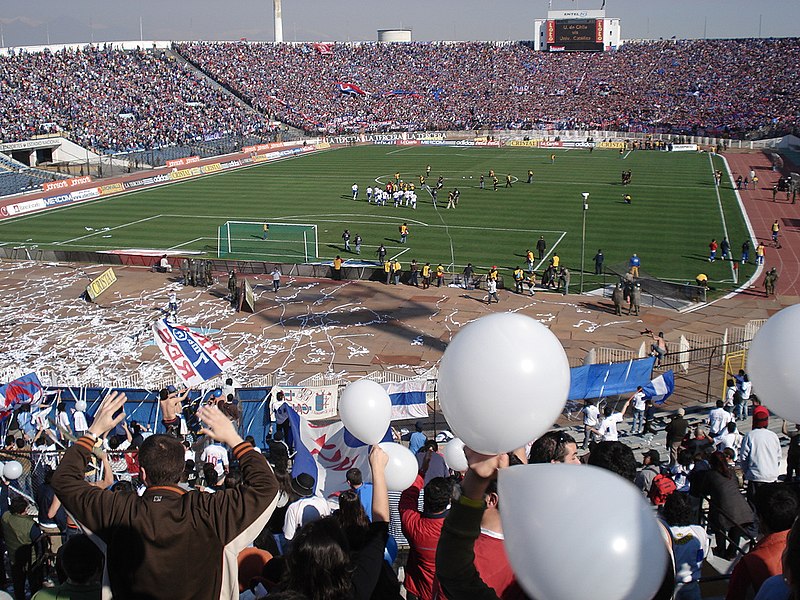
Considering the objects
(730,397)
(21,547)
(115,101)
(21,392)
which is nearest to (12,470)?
(21,547)

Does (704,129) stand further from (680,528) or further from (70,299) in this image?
(680,528)

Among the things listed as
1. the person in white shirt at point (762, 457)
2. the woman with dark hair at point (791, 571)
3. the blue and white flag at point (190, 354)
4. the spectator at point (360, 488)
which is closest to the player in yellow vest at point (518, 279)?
the blue and white flag at point (190, 354)

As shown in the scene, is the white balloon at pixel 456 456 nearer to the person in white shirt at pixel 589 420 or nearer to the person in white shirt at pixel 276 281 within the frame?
the person in white shirt at pixel 589 420

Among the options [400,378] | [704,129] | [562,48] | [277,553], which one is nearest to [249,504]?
[277,553]

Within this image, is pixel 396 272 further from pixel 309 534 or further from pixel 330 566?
pixel 330 566

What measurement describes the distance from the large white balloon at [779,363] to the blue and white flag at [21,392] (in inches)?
577

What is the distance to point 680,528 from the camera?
609 centimetres

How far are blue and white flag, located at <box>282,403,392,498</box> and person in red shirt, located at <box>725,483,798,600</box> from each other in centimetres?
544

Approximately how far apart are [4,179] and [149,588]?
5904 cm

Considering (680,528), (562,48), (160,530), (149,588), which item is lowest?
(680,528)

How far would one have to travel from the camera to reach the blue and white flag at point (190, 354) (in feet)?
45.5

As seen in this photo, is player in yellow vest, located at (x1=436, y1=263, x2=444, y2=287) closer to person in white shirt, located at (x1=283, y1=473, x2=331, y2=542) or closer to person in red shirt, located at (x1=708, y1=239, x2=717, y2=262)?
person in red shirt, located at (x1=708, y1=239, x2=717, y2=262)

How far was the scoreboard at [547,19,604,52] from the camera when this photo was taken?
115m

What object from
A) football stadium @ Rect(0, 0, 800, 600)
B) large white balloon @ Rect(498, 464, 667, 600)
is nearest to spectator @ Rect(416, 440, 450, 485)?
football stadium @ Rect(0, 0, 800, 600)
